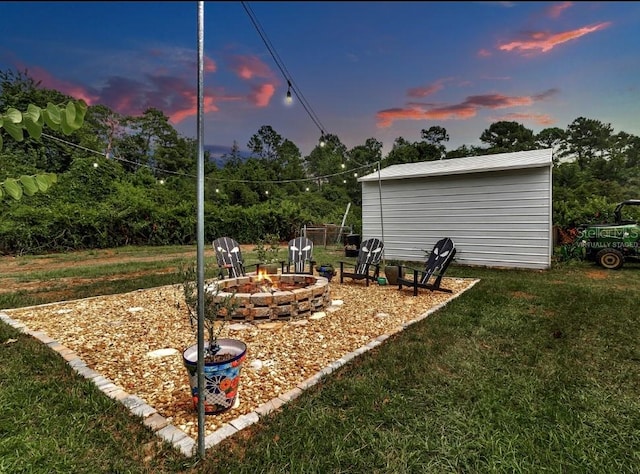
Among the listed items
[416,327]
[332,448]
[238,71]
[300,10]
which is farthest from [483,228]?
[300,10]

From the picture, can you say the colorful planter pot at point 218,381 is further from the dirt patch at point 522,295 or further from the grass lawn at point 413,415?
the dirt patch at point 522,295

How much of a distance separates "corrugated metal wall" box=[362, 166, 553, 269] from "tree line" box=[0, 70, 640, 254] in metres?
1.72

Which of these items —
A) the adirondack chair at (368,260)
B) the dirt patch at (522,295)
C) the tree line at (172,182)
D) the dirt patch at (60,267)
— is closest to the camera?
the dirt patch at (522,295)

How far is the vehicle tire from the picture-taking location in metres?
7.36

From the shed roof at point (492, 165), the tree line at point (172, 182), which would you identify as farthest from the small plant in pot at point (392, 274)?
the shed roof at point (492, 165)

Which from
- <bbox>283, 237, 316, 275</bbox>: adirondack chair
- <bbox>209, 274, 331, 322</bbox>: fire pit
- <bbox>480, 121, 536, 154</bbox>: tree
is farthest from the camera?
<bbox>480, 121, 536, 154</bbox>: tree

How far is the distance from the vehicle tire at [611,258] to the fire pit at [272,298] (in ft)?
24.0

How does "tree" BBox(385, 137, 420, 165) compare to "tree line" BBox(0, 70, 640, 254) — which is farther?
"tree" BBox(385, 137, 420, 165)

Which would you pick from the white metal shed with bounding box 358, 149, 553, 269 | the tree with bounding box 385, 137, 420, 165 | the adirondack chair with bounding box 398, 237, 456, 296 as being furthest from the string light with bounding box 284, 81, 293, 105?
the tree with bounding box 385, 137, 420, 165

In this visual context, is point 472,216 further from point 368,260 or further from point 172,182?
point 172,182

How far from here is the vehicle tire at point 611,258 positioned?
736cm

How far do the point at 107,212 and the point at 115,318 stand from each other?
9.87 metres

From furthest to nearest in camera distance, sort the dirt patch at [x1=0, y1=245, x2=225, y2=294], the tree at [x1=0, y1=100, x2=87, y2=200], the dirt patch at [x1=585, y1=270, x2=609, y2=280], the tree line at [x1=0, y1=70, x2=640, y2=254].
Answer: the tree line at [x1=0, y1=70, x2=640, y2=254], the dirt patch at [x1=585, y1=270, x2=609, y2=280], the dirt patch at [x1=0, y1=245, x2=225, y2=294], the tree at [x1=0, y1=100, x2=87, y2=200]

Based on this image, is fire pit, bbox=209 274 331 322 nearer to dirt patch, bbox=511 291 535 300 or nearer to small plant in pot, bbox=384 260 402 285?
small plant in pot, bbox=384 260 402 285
